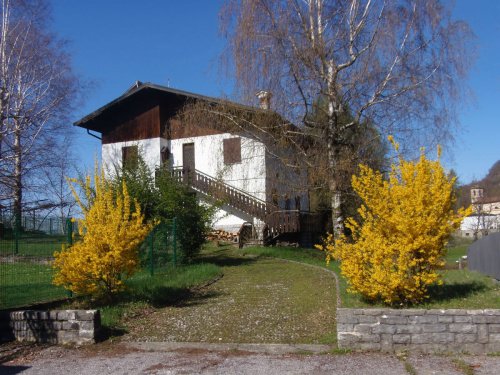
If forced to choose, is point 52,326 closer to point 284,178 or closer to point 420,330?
point 420,330

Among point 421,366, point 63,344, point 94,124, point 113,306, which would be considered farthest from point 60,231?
point 94,124

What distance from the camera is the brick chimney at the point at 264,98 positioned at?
1592 cm

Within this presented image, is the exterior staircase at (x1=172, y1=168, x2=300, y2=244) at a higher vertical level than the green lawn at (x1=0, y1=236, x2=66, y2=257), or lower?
higher

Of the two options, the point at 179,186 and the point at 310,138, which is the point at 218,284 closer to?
the point at 179,186

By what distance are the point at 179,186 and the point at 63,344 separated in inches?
355

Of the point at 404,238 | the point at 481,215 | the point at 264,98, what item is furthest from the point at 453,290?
the point at 481,215

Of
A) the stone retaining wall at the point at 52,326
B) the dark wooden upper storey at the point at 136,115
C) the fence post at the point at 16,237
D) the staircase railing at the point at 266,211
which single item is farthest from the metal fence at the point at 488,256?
the dark wooden upper storey at the point at 136,115

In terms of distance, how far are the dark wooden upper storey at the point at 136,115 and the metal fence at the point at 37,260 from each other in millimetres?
13910

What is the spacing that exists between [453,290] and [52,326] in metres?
7.03

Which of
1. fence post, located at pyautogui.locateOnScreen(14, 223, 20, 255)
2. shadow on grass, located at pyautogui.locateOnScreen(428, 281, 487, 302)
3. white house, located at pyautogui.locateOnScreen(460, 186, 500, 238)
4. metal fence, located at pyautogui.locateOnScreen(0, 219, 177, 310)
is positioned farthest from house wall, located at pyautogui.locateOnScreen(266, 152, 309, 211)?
white house, located at pyautogui.locateOnScreen(460, 186, 500, 238)

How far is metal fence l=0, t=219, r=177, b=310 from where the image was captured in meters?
10.2

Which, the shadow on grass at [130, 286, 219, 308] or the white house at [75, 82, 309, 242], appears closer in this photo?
the shadow on grass at [130, 286, 219, 308]

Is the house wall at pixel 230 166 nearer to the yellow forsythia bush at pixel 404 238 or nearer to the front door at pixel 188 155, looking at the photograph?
the front door at pixel 188 155

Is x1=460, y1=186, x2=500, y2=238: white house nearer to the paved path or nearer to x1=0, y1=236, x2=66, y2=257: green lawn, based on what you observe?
x1=0, y1=236, x2=66, y2=257: green lawn
